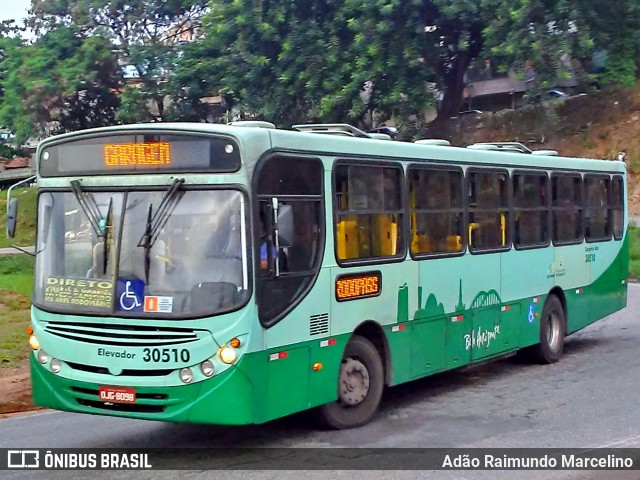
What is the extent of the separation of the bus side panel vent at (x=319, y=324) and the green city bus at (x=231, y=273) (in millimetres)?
15

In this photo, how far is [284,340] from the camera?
25.5 feet

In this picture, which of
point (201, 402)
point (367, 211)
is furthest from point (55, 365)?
point (367, 211)

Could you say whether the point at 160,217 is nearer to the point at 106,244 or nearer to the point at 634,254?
the point at 106,244

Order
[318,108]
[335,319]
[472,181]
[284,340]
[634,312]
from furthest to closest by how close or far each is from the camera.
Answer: [318,108] < [634,312] < [472,181] < [335,319] < [284,340]

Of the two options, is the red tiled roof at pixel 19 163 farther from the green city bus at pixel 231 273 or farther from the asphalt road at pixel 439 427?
the green city bus at pixel 231 273

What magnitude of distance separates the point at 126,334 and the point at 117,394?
48 centimetres

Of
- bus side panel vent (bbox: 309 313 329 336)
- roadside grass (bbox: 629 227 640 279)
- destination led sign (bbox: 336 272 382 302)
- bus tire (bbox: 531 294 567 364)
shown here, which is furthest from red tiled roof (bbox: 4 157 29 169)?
bus side panel vent (bbox: 309 313 329 336)

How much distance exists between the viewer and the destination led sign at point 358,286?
855 cm

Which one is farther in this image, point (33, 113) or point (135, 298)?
point (33, 113)

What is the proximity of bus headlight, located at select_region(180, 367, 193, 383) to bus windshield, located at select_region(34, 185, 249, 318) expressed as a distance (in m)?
0.42

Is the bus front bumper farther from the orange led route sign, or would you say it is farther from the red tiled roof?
the red tiled roof

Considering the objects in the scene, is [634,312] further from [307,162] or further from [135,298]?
[135,298]

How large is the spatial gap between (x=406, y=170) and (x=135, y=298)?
3384mm

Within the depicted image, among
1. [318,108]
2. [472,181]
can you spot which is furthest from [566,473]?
[318,108]
